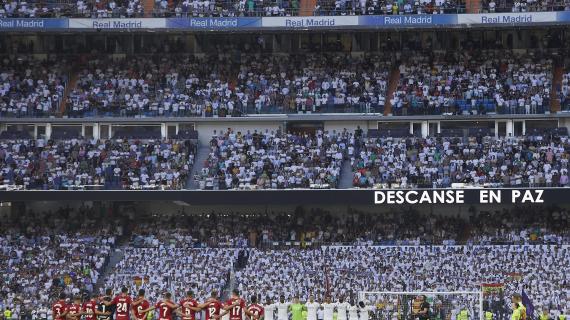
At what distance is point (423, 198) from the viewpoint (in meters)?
44.1

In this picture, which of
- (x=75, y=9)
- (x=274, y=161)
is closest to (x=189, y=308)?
(x=274, y=161)

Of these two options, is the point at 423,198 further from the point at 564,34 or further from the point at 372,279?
the point at 564,34

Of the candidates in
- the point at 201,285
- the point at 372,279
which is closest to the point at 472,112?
the point at 372,279

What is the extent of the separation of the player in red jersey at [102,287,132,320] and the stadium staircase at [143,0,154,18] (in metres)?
22.5

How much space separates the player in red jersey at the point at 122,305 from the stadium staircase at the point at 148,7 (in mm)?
22465

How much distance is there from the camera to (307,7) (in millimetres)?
50375

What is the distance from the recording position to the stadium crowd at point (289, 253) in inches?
1615

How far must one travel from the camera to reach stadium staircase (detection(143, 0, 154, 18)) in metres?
50.3

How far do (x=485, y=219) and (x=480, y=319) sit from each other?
39.6 feet

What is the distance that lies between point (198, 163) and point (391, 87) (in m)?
8.34

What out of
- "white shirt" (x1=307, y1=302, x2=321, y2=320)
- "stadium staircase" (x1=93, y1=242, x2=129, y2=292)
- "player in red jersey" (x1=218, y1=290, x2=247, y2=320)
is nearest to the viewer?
"player in red jersey" (x1=218, y1=290, x2=247, y2=320)

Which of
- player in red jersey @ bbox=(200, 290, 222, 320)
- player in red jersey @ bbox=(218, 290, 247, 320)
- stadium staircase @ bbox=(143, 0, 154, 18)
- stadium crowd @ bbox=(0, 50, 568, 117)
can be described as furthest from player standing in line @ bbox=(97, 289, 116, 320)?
stadium staircase @ bbox=(143, 0, 154, 18)

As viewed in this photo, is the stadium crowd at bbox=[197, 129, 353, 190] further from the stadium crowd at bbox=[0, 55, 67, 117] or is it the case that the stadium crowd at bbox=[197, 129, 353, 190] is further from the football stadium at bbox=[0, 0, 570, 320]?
the stadium crowd at bbox=[0, 55, 67, 117]

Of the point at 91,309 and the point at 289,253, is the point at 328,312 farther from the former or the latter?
the point at 289,253
